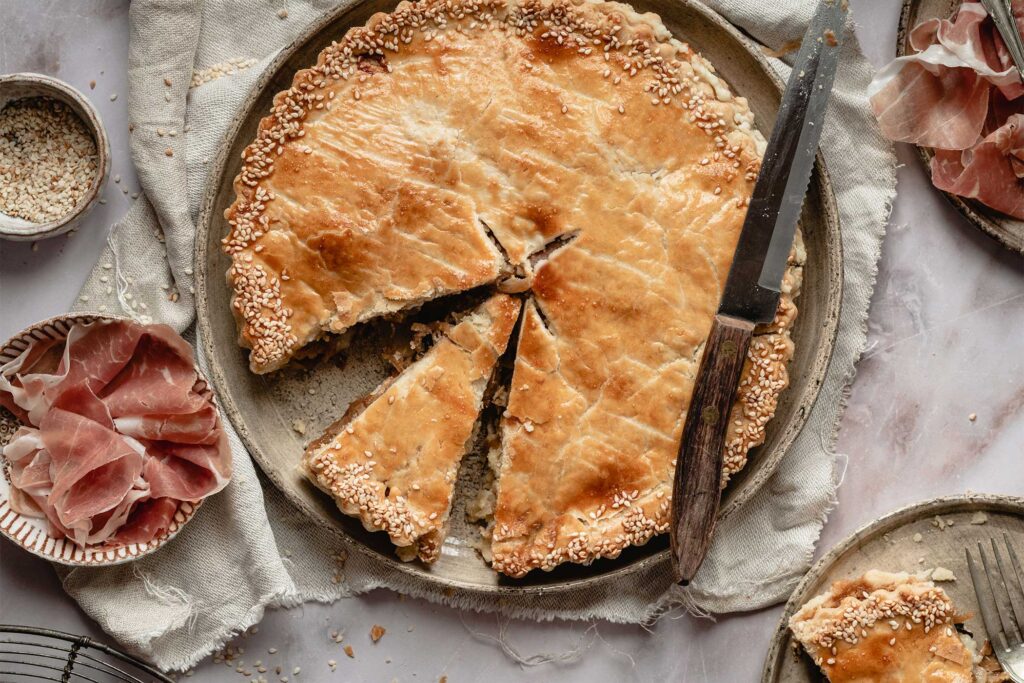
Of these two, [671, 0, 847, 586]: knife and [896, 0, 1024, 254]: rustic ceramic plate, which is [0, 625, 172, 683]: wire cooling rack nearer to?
[671, 0, 847, 586]: knife

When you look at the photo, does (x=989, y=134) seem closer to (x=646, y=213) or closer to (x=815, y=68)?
(x=815, y=68)

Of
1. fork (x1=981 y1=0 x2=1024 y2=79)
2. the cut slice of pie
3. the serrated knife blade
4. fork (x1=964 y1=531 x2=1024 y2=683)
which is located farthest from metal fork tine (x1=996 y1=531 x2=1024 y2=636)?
fork (x1=981 y1=0 x2=1024 y2=79)

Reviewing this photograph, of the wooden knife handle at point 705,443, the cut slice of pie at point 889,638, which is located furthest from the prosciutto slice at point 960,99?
the cut slice of pie at point 889,638

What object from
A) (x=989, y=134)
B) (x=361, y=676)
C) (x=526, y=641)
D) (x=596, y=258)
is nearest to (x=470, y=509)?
(x=526, y=641)

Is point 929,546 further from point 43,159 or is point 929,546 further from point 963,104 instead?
point 43,159

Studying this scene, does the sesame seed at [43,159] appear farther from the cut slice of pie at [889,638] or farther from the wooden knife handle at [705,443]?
the cut slice of pie at [889,638]

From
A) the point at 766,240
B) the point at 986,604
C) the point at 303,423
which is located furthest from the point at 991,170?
the point at 303,423

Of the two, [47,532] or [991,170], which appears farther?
[991,170]
